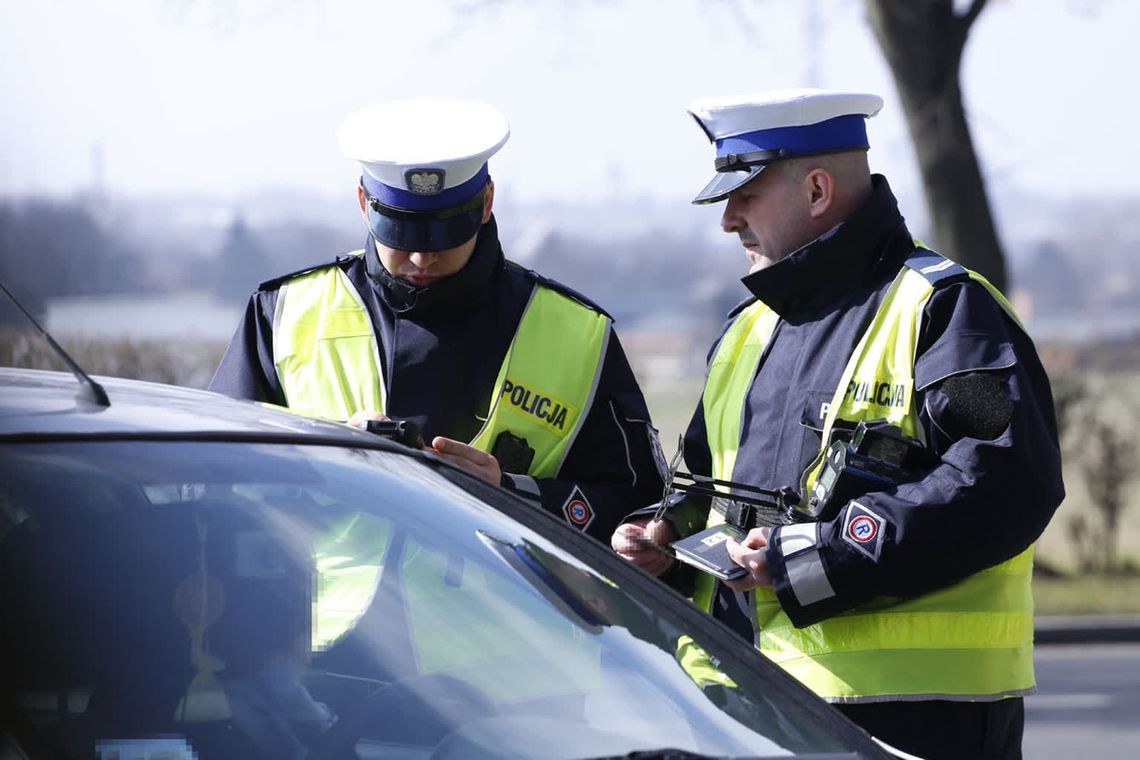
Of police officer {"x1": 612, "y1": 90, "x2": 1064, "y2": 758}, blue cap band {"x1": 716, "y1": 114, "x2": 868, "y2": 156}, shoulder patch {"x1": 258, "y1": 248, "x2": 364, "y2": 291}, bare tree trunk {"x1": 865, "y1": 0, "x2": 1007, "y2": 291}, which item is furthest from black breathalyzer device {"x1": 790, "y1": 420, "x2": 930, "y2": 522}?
bare tree trunk {"x1": 865, "y1": 0, "x2": 1007, "y2": 291}

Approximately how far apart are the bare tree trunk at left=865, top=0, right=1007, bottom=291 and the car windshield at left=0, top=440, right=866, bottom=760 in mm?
6937

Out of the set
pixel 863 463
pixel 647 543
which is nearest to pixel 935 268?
pixel 863 463

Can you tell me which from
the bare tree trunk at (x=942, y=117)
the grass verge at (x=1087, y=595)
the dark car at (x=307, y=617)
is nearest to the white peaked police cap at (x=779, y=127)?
the dark car at (x=307, y=617)

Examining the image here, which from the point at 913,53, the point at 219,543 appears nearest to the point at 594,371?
the point at 219,543

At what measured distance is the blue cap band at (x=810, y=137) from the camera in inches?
122

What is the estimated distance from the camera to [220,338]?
30.6 feet

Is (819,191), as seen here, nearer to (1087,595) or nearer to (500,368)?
(500,368)

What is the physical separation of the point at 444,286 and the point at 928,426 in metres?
1.02

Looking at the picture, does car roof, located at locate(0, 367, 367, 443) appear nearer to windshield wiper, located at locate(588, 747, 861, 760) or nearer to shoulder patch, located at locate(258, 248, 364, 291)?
windshield wiper, located at locate(588, 747, 861, 760)

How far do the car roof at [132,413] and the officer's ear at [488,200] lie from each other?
1024 millimetres

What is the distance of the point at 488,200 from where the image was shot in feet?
11.1

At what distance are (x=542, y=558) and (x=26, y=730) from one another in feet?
2.60

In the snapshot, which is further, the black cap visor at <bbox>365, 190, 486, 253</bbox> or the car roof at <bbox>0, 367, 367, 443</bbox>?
the black cap visor at <bbox>365, 190, 486, 253</bbox>

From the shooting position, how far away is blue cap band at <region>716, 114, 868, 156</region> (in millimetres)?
3107
